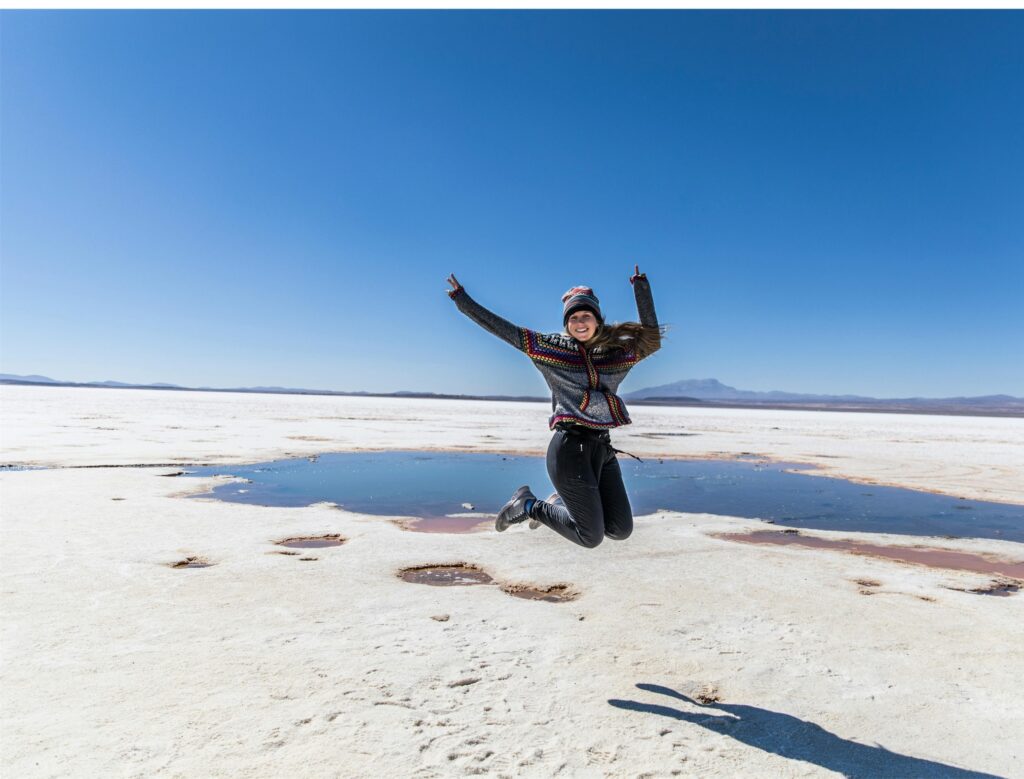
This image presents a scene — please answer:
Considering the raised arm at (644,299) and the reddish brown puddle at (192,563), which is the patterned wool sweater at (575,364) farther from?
the reddish brown puddle at (192,563)

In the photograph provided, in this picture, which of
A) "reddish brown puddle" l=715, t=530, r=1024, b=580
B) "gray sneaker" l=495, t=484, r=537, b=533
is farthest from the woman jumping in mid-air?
"reddish brown puddle" l=715, t=530, r=1024, b=580

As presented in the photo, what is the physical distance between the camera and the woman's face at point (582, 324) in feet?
12.6

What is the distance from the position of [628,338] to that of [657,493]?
7.40 meters

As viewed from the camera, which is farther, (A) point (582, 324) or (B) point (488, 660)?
(A) point (582, 324)

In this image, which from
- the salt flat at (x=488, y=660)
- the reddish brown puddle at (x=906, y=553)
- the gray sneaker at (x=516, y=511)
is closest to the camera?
the salt flat at (x=488, y=660)

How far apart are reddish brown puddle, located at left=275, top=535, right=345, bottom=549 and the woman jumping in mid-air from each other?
133 inches

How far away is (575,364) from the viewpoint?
3900 mm

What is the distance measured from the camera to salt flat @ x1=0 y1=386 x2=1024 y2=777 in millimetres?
2707

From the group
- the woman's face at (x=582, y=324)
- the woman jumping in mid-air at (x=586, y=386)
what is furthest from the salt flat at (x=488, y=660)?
the woman's face at (x=582, y=324)

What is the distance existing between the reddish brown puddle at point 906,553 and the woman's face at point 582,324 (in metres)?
4.37

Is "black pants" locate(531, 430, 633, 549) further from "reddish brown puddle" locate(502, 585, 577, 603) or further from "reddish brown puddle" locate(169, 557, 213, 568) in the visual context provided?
"reddish brown puddle" locate(169, 557, 213, 568)

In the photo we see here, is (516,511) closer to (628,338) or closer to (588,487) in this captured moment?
(588,487)

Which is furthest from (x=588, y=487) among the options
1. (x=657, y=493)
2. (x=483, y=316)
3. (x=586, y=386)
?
(x=657, y=493)

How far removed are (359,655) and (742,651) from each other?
94.7 inches
